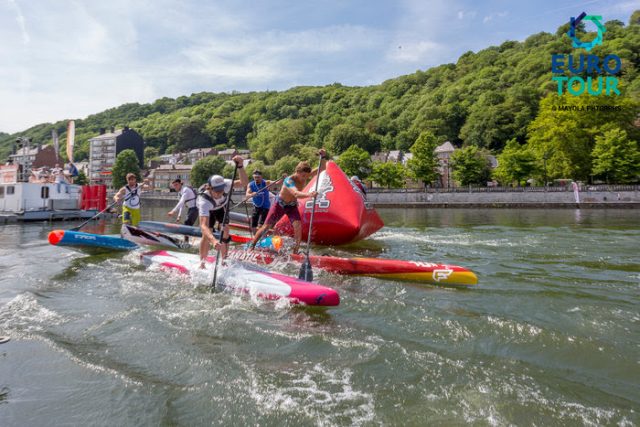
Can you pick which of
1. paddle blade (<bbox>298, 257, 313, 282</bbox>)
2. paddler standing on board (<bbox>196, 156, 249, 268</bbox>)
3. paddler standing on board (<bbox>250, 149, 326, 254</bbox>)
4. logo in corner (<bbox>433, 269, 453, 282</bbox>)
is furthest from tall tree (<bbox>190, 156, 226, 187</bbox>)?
logo in corner (<bbox>433, 269, 453, 282</bbox>)

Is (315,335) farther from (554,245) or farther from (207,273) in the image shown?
(554,245)

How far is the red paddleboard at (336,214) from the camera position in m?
11.2

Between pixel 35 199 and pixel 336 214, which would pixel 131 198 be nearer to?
pixel 336 214

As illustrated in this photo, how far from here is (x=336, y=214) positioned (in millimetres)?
11266

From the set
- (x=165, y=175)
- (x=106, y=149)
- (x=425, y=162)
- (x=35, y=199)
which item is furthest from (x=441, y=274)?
(x=106, y=149)

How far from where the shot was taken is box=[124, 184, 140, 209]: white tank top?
12.3 m

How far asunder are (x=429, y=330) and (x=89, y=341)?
4401 mm

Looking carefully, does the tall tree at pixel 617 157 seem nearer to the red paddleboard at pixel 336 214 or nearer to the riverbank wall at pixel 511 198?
the riverbank wall at pixel 511 198

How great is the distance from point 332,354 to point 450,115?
11380cm

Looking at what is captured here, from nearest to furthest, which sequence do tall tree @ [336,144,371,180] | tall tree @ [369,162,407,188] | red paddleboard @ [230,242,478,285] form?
red paddleboard @ [230,242,478,285]
tall tree @ [369,162,407,188]
tall tree @ [336,144,371,180]

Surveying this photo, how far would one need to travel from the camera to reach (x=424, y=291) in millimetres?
7000

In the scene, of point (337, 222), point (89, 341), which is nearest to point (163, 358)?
point (89, 341)

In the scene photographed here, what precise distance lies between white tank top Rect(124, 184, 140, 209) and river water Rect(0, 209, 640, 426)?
4893mm

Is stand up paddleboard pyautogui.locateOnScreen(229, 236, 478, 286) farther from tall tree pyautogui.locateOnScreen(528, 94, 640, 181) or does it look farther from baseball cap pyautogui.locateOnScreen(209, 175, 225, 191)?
tall tree pyautogui.locateOnScreen(528, 94, 640, 181)
